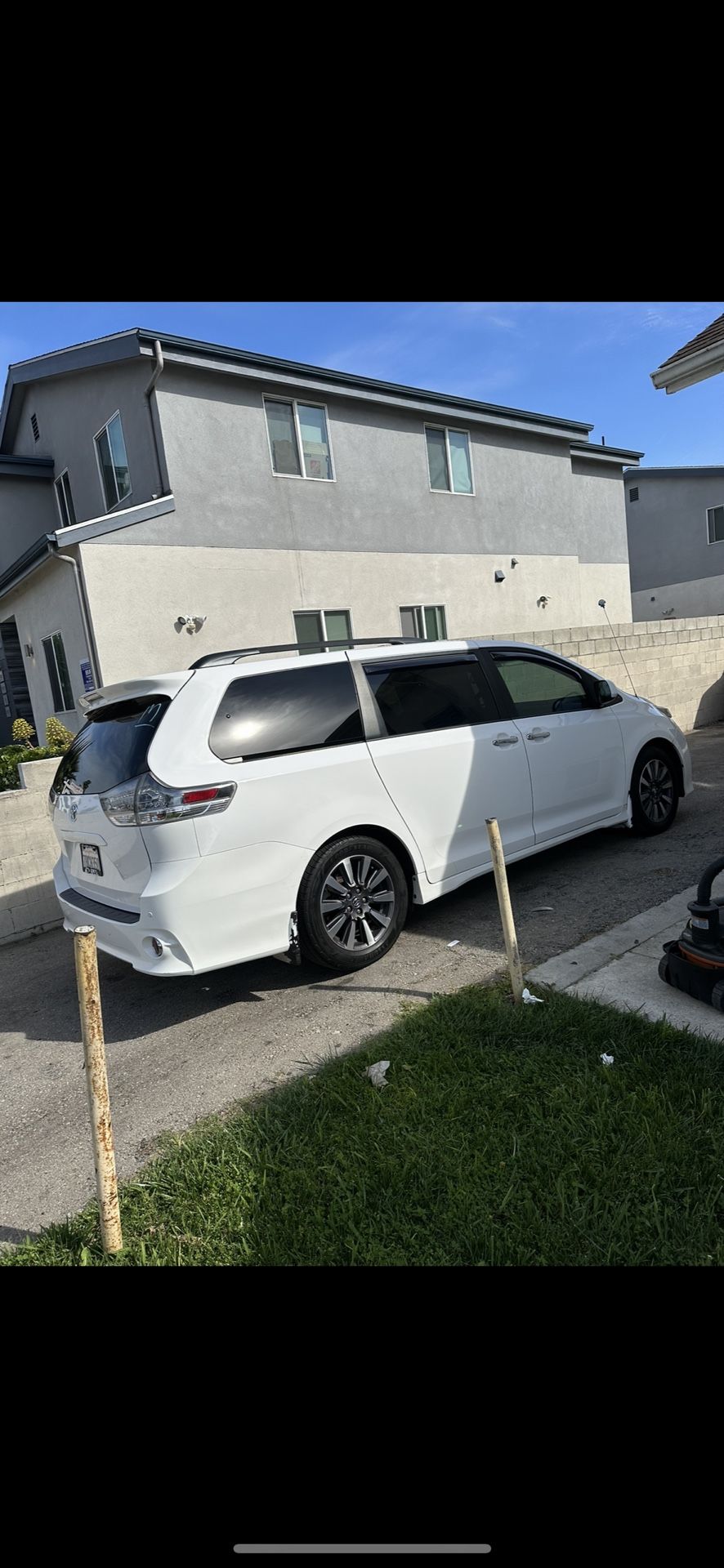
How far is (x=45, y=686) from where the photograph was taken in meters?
13.0

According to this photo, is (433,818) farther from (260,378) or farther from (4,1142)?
(260,378)

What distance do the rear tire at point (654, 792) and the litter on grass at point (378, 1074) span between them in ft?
11.7

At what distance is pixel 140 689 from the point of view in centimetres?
411

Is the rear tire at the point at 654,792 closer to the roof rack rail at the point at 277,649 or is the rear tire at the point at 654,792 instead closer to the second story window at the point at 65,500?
the roof rack rail at the point at 277,649

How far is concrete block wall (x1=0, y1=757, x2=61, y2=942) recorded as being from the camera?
6.22 metres

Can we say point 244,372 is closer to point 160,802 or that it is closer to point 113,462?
point 113,462

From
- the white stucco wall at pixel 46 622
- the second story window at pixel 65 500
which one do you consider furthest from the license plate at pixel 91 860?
the second story window at pixel 65 500

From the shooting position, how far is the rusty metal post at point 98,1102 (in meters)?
2.37

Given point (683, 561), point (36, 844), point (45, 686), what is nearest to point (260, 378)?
point (45, 686)

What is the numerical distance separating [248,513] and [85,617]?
293 cm

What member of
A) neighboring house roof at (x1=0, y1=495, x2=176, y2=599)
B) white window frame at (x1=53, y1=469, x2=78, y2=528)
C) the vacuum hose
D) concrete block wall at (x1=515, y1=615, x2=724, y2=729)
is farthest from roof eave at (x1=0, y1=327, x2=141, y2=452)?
the vacuum hose

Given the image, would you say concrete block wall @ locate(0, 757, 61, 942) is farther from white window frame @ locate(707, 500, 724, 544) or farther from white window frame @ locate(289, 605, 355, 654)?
white window frame @ locate(707, 500, 724, 544)

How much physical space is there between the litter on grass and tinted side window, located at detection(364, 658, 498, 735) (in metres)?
2.00

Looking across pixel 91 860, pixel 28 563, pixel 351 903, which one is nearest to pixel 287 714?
pixel 351 903
